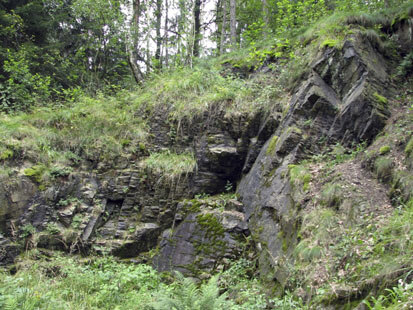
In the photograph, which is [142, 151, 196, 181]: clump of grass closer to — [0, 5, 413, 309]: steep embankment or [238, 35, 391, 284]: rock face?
[0, 5, 413, 309]: steep embankment

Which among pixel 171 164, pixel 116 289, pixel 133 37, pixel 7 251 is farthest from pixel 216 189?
pixel 133 37

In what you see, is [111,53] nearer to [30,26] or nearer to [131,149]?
[30,26]

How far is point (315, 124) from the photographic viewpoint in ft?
20.9

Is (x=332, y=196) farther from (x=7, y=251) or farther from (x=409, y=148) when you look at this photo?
(x=7, y=251)

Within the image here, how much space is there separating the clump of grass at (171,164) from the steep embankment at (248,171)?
1.4 inches

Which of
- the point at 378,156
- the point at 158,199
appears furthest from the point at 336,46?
the point at 158,199

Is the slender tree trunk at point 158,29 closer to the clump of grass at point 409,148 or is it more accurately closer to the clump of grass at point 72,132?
the clump of grass at point 72,132

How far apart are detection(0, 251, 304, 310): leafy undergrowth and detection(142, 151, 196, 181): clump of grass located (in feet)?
8.08

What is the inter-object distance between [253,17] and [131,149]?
A: 12579mm

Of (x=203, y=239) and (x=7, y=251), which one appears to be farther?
(x=7, y=251)

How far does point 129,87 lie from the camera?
497 inches

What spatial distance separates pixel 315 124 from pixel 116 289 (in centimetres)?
518

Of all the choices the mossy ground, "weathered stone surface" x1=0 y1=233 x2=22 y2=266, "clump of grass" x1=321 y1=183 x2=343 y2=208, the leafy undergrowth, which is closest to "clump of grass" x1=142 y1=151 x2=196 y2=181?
the leafy undergrowth

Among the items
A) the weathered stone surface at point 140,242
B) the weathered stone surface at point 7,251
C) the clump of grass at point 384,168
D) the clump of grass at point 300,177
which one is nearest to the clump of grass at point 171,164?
the weathered stone surface at point 140,242
